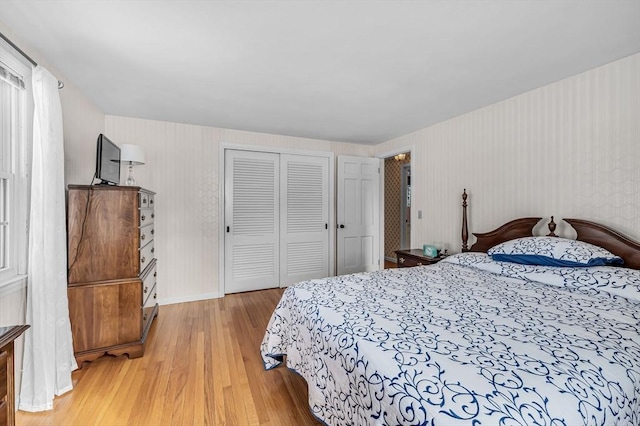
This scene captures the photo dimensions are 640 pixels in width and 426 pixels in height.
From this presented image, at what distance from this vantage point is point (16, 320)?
171 centimetres

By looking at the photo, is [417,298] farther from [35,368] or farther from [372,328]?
[35,368]

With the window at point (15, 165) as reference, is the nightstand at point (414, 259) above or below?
below

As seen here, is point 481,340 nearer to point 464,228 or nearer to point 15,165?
point 464,228

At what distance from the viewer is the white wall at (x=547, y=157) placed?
2.04 m

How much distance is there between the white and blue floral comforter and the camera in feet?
2.67

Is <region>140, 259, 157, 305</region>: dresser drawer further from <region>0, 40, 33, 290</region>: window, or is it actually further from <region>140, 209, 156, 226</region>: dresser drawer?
<region>0, 40, 33, 290</region>: window

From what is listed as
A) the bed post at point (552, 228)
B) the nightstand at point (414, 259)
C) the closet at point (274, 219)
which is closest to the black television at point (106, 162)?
the closet at point (274, 219)

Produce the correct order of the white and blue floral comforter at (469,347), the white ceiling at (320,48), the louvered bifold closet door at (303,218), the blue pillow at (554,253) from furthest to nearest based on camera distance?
the louvered bifold closet door at (303,218) < the blue pillow at (554,253) < the white ceiling at (320,48) < the white and blue floral comforter at (469,347)

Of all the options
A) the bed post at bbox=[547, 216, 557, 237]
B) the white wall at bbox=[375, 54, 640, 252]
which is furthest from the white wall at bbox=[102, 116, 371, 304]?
the bed post at bbox=[547, 216, 557, 237]

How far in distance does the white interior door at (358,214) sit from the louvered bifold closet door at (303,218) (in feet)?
0.85

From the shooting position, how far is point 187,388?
1.87 metres

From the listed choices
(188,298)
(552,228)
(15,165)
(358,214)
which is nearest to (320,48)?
(15,165)

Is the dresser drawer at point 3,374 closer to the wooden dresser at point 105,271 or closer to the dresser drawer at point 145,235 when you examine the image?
the wooden dresser at point 105,271

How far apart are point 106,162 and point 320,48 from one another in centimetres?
194
